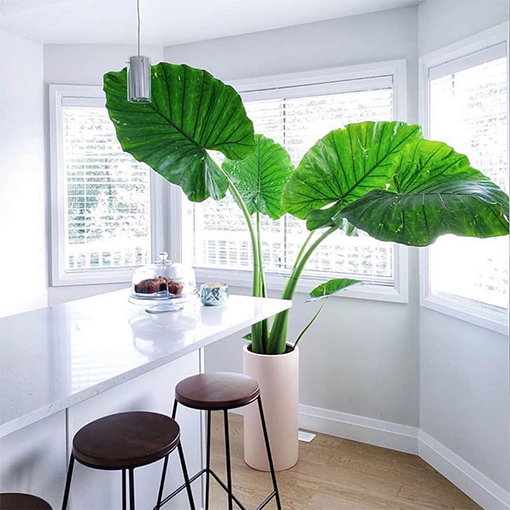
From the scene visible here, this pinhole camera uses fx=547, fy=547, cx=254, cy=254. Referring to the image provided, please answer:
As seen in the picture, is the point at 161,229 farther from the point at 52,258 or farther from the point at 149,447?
the point at 149,447

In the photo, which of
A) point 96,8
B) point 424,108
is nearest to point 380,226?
point 424,108

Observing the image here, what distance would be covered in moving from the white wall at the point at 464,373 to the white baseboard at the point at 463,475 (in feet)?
0.10

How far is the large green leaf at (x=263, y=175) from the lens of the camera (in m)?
2.97

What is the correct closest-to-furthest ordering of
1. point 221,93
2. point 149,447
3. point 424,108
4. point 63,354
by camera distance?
point 149,447 → point 63,354 → point 221,93 → point 424,108

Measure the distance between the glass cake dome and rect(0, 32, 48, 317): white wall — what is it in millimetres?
1772

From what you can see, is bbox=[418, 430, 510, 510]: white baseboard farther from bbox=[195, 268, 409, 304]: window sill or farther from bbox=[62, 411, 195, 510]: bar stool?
bbox=[62, 411, 195, 510]: bar stool

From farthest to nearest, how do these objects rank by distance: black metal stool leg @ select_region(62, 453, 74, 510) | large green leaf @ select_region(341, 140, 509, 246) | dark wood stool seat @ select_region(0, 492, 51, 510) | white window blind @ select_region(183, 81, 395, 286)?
white window blind @ select_region(183, 81, 395, 286) → large green leaf @ select_region(341, 140, 509, 246) → black metal stool leg @ select_region(62, 453, 74, 510) → dark wood stool seat @ select_region(0, 492, 51, 510)

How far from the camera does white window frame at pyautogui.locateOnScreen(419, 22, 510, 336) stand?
2.47 metres

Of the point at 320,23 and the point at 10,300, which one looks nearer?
the point at 320,23

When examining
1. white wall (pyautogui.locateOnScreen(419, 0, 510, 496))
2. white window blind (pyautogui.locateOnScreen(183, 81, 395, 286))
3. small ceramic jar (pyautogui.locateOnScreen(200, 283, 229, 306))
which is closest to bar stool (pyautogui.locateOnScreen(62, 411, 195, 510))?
small ceramic jar (pyautogui.locateOnScreen(200, 283, 229, 306))

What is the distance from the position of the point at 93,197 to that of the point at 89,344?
2356mm

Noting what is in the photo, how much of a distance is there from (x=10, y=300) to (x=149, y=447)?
8.19 feet

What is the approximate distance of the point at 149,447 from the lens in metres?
1.53

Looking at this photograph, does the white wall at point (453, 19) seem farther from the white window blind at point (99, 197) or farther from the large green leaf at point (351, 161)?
the white window blind at point (99, 197)
